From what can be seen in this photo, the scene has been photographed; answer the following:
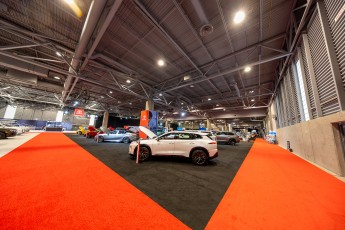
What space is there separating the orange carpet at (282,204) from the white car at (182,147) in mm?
1603

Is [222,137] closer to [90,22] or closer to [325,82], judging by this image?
[325,82]

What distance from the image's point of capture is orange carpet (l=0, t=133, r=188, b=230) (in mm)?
1999

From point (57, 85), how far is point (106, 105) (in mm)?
10253

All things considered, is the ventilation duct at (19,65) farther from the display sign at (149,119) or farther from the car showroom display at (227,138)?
the car showroom display at (227,138)

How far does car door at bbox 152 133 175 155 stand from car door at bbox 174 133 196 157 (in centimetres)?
23

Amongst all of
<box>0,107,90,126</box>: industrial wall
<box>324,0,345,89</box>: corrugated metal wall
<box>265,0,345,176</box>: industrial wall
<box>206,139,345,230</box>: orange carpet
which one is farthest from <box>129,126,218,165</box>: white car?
<box>0,107,90,126</box>: industrial wall

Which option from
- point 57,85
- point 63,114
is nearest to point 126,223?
point 57,85

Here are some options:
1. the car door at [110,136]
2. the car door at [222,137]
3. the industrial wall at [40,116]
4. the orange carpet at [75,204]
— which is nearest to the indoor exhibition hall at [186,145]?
the orange carpet at [75,204]

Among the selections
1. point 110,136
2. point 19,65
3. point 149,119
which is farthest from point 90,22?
point 110,136

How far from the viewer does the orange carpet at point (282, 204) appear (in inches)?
82.7

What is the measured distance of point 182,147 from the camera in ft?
19.0

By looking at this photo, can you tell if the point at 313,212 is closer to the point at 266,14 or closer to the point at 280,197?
the point at 280,197

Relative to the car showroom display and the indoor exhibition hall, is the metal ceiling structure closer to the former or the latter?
the indoor exhibition hall

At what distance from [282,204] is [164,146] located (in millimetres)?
4262
